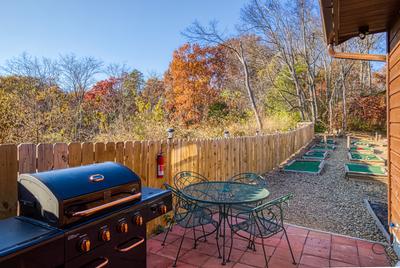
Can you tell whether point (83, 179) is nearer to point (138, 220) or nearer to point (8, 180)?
point (138, 220)

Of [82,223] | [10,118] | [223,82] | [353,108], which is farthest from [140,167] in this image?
[353,108]

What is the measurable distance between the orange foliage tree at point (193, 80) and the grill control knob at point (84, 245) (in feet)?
44.1

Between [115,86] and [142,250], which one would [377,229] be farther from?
[115,86]

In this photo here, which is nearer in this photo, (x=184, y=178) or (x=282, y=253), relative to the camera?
(x=282, y=253)

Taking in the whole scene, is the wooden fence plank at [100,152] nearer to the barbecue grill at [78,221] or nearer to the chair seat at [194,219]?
the barbecue grill at [78,221]

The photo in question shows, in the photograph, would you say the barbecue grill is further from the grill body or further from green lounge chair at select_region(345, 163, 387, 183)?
green lounge chair at select_region(345, 163, 387, 183)

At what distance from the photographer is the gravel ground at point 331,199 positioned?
3537 millimetres

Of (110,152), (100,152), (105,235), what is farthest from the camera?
(110,152)

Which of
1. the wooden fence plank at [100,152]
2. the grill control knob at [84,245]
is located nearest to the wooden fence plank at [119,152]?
the wooden fence plank at [100,152]

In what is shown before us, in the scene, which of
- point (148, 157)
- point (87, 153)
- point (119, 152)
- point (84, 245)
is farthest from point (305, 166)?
point (84, 245)

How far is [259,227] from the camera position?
260cm

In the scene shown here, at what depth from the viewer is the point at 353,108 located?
16891mm

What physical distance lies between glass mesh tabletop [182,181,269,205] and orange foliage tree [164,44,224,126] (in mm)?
11751

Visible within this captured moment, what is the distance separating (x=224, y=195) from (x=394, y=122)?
2.09m
